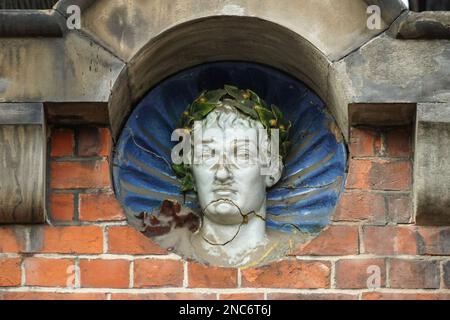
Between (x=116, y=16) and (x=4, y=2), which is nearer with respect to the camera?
(x=116, y=16)

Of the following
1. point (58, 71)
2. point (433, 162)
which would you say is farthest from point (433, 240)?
point (58, 71)

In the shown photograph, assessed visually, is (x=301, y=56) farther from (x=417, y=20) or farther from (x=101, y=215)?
(x=101, y=215)

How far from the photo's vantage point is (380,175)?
17.0ft

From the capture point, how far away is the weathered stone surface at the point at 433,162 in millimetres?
5051

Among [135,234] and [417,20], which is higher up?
[417,20]

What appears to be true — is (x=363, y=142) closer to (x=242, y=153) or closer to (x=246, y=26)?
(x=242, y=153)

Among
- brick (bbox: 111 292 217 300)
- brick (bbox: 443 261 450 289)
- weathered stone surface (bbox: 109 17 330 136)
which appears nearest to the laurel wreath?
weathered stone surface (bbox: 109 17 330 136)

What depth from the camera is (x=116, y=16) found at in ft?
17.0

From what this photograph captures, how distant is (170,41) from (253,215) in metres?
0.61

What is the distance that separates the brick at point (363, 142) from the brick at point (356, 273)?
353 mm

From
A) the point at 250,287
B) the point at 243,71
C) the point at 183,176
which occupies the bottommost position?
the point at 250,287

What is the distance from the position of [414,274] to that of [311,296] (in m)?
0.32

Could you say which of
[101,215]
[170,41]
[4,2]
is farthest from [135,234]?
[4,2]

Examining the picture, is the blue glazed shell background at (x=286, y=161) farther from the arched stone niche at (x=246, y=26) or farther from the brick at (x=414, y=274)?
the brick at (x=414, y=274)
